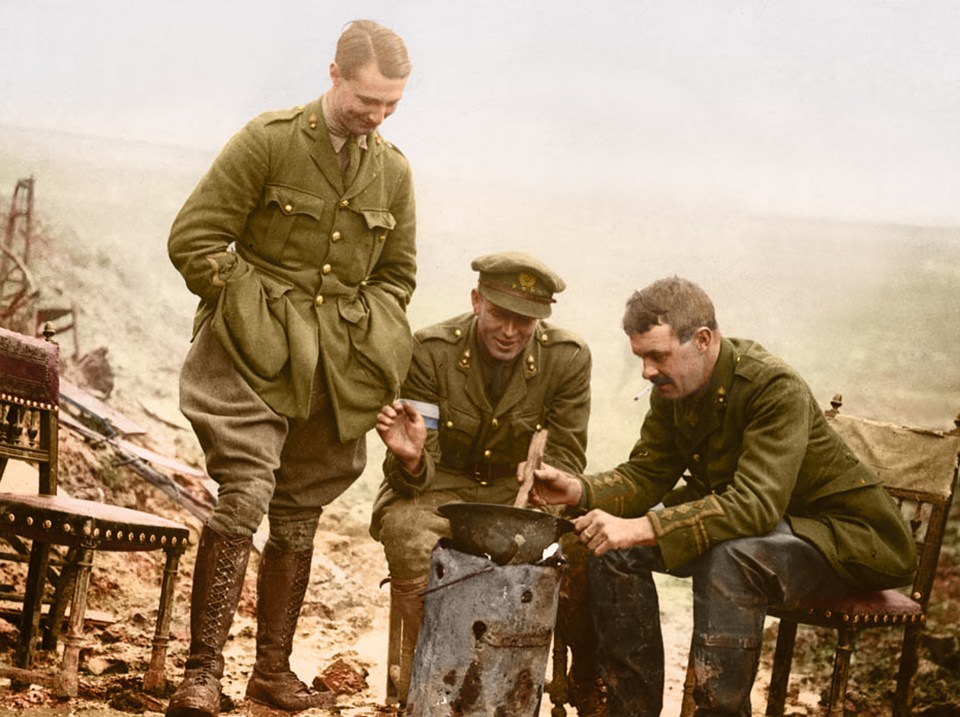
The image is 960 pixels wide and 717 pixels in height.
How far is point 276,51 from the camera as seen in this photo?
730 cm

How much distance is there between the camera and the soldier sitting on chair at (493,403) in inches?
171

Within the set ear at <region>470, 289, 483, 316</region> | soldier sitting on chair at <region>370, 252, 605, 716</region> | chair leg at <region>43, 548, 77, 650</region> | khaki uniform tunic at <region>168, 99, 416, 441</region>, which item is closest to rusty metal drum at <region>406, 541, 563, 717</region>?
soldier sitting on chair at <region>370, 252, 605, 716</region>

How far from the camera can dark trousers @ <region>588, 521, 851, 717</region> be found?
361 cm

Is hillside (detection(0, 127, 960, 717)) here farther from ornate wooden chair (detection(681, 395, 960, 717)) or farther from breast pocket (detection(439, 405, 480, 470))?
breast pocket (detection(439, 405, 480, 470))

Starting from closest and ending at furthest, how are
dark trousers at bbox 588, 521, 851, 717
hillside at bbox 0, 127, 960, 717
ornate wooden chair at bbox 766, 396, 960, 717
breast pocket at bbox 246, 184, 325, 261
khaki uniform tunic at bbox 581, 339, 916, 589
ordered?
dark trousers at bbox 588, 521, 851, 717, khaki uniform tunic at bbox 581, 339, 916, 589, breast pocket at bbox 246, 184, 325, 261, ornate wooden chair at bbox 766, 396, 960, 717, hillside at bbox 0, 127, 960, 717

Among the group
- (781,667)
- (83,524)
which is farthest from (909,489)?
(83,524)

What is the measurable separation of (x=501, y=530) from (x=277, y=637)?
1.03 m

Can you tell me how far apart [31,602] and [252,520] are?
3.90ft

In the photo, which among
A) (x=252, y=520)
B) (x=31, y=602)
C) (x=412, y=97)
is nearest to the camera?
(x=252, y=520)

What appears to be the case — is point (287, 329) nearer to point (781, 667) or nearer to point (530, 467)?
point (530, 467)

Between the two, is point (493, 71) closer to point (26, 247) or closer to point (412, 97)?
point (412, 97)

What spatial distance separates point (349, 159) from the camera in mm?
4176

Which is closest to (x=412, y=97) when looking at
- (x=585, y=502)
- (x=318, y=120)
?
(x=318, y=120)

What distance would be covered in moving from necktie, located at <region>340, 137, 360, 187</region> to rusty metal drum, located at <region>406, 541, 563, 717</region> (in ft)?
4.31
